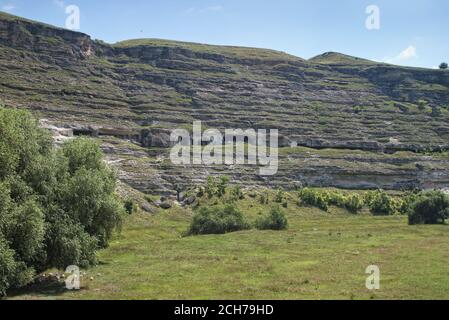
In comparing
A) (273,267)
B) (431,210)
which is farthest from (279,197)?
(273,267)

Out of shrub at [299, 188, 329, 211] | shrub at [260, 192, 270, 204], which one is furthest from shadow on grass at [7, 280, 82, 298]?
shrub at [299, 188, 329, 211]

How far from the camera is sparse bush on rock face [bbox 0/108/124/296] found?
112 feet

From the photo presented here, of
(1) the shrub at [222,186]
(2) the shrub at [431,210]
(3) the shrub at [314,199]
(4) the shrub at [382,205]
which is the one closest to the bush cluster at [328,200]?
(3) the shrub at [314,199]

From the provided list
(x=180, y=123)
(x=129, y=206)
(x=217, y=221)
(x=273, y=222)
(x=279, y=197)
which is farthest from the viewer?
(x=180, y=123)

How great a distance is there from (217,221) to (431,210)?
43472 millimetres

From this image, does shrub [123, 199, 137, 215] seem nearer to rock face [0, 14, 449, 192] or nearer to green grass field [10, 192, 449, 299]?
green grass field [10, 192, 449, 299]

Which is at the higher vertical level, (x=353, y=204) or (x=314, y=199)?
(x=314, y=199)

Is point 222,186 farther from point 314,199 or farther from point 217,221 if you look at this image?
point 217,221

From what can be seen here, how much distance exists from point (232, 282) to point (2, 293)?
54.0ft

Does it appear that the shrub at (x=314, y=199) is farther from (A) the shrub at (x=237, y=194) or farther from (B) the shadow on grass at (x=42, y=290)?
(B) the shadow on grass at (x=42, y=290)

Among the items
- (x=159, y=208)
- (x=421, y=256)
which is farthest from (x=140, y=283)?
(x=159, y=208)

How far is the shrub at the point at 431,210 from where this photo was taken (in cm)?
9262

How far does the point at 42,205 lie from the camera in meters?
39.1
